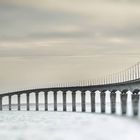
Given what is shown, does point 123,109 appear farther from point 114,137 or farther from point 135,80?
point 114,137

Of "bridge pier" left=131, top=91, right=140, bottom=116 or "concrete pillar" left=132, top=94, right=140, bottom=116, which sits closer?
"bridge pier" left=131, top=91, right=140, bottom=116

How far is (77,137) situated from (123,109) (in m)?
82.0

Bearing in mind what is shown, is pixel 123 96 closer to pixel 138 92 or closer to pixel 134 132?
pixel 138 92

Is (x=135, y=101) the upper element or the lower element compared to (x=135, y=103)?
upper

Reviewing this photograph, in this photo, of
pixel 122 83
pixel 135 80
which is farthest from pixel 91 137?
pixel 122 83

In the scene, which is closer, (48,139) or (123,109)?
(48,139)

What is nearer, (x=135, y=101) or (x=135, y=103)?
(x=135, y=101)

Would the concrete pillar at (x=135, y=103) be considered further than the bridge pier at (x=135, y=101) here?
Yes

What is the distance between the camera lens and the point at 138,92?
177 m

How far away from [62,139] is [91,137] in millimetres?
5242

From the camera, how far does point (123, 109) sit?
192375 millimetres

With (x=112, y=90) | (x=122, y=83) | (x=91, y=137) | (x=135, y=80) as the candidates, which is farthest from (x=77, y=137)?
(x=112, y=90)

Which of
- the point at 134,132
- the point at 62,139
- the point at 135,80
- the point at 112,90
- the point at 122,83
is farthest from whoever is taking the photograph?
the point at 112,90

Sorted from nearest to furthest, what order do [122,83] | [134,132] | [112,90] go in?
[134,132]
[122,83]
[112,90]
